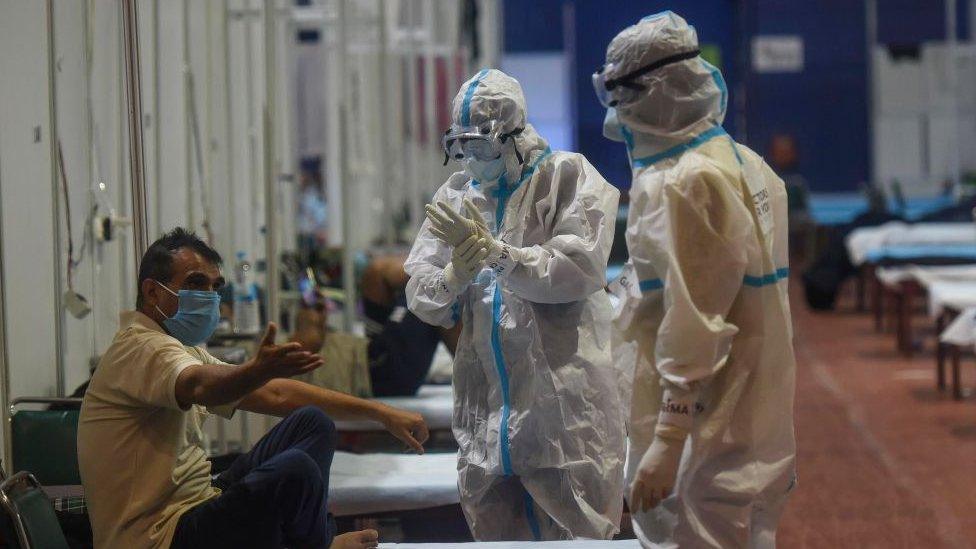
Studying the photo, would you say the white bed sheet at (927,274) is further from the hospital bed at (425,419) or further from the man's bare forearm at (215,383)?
the man's bare forearm at (215,383)

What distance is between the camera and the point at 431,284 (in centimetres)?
320

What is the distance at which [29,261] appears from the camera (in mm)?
3760

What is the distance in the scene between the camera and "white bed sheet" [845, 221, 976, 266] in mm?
10172

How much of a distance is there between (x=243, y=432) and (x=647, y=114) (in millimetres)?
2335

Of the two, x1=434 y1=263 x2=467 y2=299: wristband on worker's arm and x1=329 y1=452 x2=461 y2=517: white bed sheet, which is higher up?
x1=434 y1=263 x2=467 y2=299: wristband on worker's arm

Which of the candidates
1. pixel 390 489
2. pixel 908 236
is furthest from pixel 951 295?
pixel 390 489

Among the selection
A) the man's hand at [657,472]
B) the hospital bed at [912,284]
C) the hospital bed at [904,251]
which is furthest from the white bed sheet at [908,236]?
the man's hand at [657,472]

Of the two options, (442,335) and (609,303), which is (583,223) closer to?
(609,303)

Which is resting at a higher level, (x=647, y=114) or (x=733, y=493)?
(x=647, y=114)

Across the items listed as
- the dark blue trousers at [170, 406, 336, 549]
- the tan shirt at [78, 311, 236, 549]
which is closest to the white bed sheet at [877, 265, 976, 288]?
the dark blue trousers at [170, 406, 336, 549]

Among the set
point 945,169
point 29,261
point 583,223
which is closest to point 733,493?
point 583,223

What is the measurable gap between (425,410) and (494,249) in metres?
1.77

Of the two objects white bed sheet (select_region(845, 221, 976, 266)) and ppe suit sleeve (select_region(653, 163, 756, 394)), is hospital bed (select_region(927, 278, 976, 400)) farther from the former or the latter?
ppe suit sleeve (select_region(653, 163, 756, 394))

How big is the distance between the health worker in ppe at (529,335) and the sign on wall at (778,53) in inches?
608
